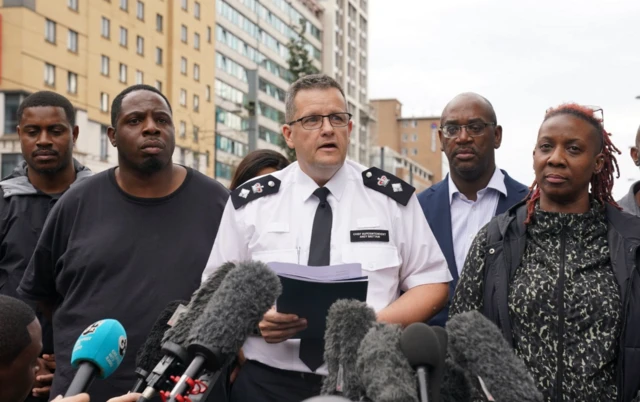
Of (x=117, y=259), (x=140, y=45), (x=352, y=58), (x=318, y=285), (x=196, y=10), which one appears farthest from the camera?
(x=352, y=58)

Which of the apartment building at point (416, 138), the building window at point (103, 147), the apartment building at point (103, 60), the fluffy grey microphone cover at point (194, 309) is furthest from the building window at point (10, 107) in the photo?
the apartment building at point (416, 138)

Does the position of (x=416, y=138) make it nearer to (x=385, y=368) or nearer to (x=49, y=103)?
(x=49, y=103)

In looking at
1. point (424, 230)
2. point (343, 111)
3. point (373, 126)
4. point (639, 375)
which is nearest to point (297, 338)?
point (424, 230)

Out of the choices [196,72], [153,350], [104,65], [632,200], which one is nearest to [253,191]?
[153,350]

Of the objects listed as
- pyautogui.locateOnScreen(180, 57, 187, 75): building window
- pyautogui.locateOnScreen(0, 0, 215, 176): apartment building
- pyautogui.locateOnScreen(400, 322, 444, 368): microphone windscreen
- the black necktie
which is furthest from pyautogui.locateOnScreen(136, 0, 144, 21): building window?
pyautogui.locateOnScreen(400, 322, 444, 368): microphone windscreen

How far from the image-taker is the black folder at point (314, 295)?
3.36 metres

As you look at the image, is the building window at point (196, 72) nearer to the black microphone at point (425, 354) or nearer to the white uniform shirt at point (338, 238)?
the white uniform shirt at point (338, 238)

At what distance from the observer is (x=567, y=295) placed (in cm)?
377

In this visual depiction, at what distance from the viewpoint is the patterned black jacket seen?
3.68 m

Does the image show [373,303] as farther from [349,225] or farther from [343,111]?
[343,111]

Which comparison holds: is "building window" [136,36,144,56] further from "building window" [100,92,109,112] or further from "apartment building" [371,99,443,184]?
"apartment building" [371,99,443,184]

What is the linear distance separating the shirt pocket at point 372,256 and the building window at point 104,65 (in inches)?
1672

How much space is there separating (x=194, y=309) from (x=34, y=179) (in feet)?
10.3

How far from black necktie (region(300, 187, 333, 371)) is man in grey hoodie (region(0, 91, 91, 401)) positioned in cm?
198
